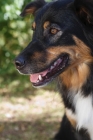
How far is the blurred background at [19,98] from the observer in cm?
504

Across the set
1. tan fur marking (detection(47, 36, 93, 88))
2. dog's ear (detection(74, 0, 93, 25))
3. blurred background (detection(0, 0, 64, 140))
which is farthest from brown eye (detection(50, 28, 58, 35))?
blurred background (detection(0, 0, 64, 140))

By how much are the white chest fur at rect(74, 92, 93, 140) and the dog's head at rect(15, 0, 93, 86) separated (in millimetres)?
390

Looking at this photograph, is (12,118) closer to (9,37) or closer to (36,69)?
(9,37)

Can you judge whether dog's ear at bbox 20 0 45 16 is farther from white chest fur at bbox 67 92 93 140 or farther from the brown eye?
white chest fur at bbox 67 92 93 140

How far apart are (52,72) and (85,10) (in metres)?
0.64

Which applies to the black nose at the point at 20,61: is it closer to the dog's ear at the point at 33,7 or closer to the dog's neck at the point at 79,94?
the dog's neck at the point at 79,94

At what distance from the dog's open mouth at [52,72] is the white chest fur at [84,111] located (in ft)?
1.21

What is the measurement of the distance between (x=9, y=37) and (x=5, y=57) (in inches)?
16.5

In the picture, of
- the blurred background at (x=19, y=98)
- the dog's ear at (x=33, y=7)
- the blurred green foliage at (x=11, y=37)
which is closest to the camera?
the dog's ear at (x=33, y=7)

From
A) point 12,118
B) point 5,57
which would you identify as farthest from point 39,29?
point 5,57

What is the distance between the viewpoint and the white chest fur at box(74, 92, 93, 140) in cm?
342

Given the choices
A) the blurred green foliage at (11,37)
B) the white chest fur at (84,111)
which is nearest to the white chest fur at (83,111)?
the white chest fur at (84,111)

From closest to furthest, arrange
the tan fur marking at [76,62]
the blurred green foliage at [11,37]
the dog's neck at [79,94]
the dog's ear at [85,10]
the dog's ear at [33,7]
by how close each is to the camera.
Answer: the dog's ear at [85,10]
the tan fur marking at [76,62]
the dog's neck at [79,94]
the dog's ear at [33,7]
the blurred green foliage at [11,37]

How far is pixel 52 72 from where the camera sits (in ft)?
10.6
